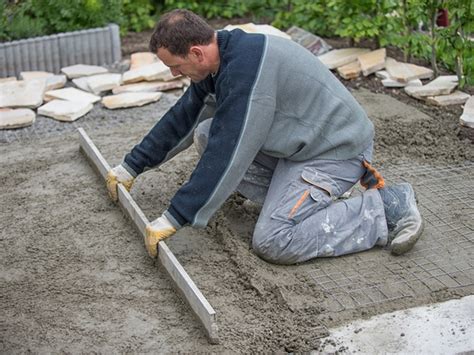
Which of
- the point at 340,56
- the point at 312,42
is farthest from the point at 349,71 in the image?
the point at 312,42

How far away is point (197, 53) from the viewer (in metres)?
4.06

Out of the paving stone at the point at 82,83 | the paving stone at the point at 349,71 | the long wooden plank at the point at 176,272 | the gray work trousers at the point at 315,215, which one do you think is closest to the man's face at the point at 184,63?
the gray work trousers at the point at 315,215

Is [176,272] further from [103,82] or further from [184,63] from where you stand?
[103,82]

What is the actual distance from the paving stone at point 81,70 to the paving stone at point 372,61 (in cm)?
231

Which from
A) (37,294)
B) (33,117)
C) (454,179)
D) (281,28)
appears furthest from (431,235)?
(281,28)

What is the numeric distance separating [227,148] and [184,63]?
487mm

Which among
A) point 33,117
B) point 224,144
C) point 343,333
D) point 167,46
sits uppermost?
point 167,46

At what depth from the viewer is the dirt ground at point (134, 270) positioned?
369 cm

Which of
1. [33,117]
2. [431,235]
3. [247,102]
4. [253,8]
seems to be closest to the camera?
[247,102]

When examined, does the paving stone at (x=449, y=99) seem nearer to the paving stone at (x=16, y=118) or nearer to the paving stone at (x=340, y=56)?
the paving stone at (x=340, y=56)

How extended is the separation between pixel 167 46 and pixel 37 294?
1385 millimetres

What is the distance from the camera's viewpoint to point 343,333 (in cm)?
363

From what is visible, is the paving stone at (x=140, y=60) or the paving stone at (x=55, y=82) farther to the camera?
the paving stone at (x=140, y=60)

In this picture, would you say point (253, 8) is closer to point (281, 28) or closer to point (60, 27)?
point (281, 28)
